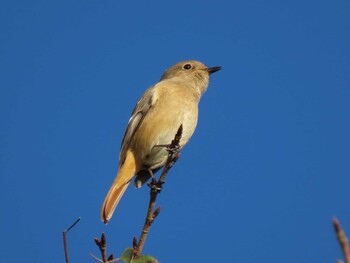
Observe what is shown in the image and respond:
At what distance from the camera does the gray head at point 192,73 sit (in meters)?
7.50

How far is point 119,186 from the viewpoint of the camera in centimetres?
537

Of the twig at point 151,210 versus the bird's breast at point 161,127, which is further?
the bird's breast at point 161,127

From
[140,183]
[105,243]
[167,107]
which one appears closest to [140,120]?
[167,107]

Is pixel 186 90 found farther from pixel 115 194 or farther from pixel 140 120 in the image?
pixel 115 194

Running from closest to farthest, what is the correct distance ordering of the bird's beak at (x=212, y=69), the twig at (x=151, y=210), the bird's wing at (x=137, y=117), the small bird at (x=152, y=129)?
the twig at (x=151, y=210), the small bird at (x=152, y=129), the bird's wing at (x=137, y=117), the bird's beak at (x=212, y=69)

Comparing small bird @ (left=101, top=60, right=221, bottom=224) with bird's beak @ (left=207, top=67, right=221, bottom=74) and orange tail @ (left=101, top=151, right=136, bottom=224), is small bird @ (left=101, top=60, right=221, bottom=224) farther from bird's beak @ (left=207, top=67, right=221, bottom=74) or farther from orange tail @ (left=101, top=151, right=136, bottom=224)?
bird's beak @ (left=207, top=67, right=221, bottom=74)

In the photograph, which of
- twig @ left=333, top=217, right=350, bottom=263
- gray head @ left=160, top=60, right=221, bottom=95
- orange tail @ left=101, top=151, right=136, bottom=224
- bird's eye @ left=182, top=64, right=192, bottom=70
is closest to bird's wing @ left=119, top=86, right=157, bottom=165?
orange tail @ left=101, top=151, right=136, bottom=224

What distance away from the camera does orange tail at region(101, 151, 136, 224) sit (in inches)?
191

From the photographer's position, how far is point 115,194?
205 inches

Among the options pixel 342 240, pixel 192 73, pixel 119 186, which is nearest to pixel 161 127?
pixel 119 186

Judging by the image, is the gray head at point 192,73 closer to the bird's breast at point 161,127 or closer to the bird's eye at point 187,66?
the bird's eye at point 187,66

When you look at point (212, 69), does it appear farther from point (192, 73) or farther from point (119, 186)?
point (119, 186)

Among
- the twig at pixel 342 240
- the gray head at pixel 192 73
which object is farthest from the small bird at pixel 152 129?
the twig at pixel 342 240

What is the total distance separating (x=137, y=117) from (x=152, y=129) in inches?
20.7
